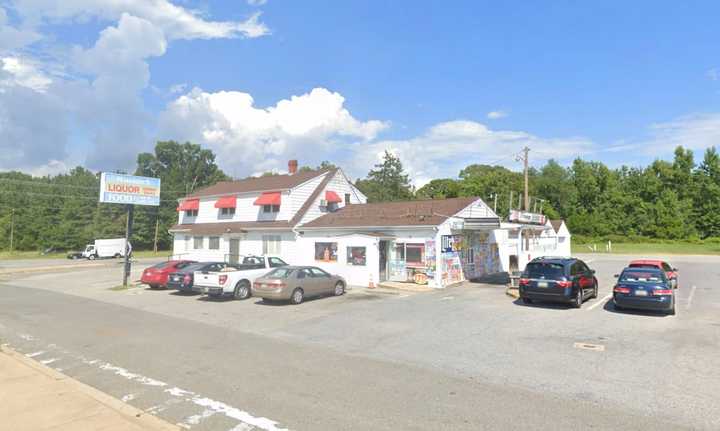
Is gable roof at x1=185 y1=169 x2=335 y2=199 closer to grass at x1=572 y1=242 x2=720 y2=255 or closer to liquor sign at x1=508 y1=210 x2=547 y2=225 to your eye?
liquor sign at x1=508 y1=210 x2=547 y2=225

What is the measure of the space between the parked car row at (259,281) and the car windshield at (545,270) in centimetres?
822

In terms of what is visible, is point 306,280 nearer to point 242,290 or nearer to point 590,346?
point 242,290

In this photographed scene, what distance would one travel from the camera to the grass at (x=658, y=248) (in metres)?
56.9

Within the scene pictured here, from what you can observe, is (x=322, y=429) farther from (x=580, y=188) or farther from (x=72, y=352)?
(x=580, y=188)

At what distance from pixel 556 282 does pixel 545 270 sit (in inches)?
28.1

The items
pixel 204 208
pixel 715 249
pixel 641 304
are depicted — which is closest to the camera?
pixel 641 304

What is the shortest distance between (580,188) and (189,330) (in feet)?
261

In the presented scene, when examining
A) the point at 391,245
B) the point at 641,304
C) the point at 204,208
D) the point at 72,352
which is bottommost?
the point at 72,352

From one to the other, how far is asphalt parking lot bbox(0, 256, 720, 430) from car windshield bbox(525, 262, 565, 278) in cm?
121

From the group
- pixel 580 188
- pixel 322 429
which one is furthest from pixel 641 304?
pixel 580 188

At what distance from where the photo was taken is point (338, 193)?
33.3 meters

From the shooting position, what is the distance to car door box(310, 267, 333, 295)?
18875mm

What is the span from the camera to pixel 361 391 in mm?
7281

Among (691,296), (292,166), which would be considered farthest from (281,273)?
(292,166)
